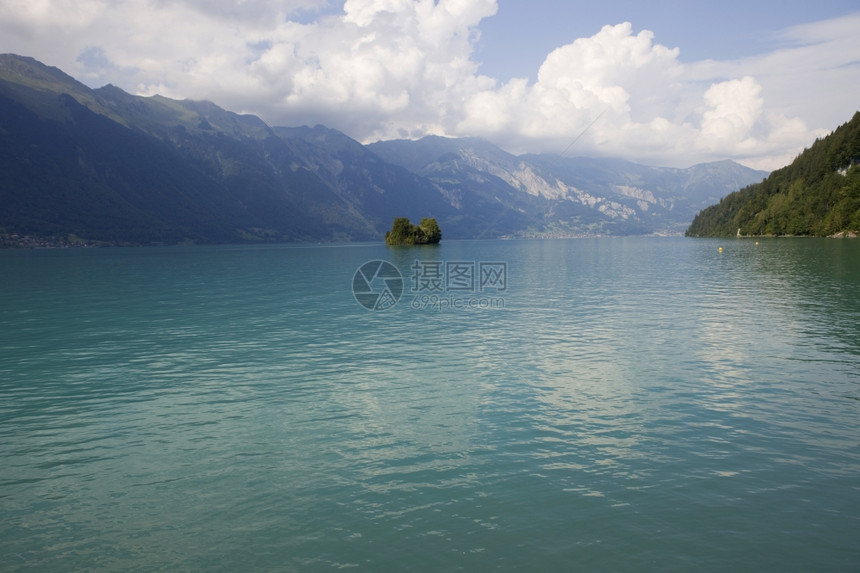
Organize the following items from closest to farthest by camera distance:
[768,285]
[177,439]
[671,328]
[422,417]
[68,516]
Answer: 1. [68,516]
2. [177,439]
3. [422,417]
4. [671,328]
5. [768,285]

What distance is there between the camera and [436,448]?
20.0m

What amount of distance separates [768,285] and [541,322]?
43.0 meters

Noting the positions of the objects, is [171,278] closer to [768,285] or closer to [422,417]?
[422,417]

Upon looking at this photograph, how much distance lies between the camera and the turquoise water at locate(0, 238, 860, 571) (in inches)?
536

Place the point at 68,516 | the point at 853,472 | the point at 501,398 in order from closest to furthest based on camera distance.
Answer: the point at 68,516, the point at 853,472, the point at 501,398

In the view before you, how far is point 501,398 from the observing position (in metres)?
26.0

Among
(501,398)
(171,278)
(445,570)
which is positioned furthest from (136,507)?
(171,278)

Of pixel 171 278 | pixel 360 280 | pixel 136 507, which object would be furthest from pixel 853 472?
pixel 171 278

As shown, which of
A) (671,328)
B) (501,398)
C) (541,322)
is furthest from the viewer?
(541,322)

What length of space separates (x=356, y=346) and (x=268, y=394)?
12068 millimetres

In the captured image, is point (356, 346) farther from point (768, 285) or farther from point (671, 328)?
point (768, 285)

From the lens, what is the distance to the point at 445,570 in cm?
1248

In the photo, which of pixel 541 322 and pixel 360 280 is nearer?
pixel 541 322

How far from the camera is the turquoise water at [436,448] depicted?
13609mm
